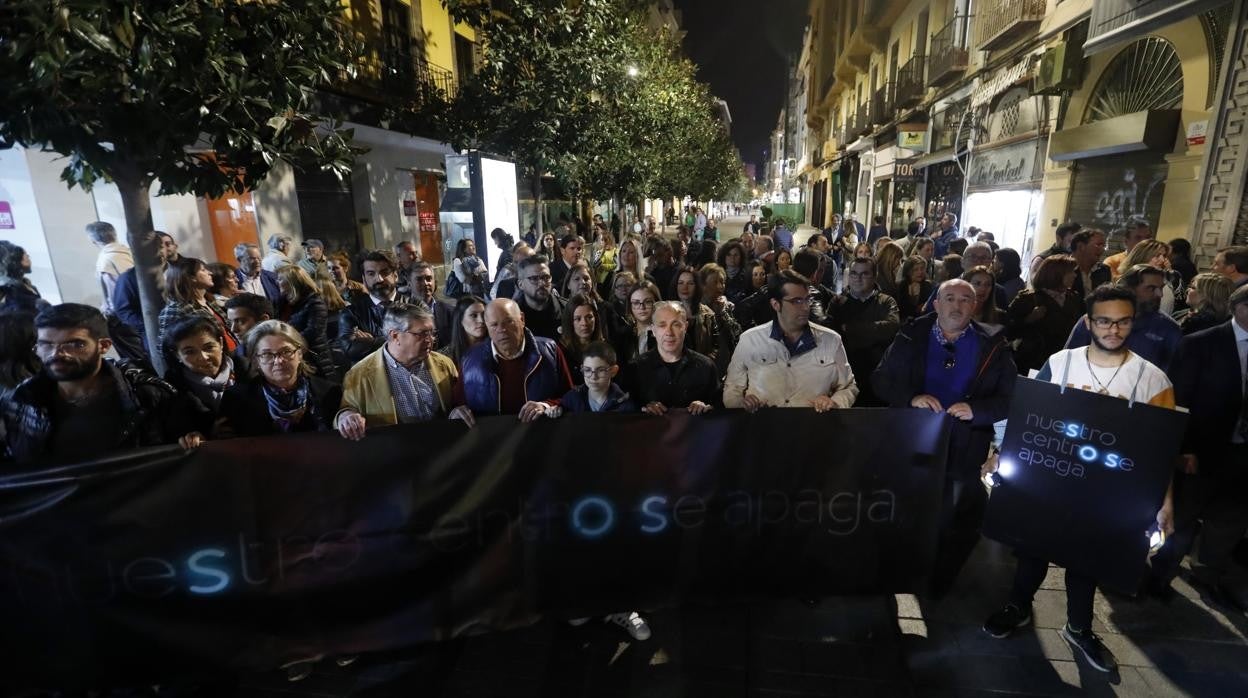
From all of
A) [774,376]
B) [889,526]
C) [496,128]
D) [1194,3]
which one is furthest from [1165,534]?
[496,128]

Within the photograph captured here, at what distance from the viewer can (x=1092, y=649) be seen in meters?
3.03

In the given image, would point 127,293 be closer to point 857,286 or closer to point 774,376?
point 774,376

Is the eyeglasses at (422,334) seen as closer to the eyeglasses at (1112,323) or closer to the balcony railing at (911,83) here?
the eyeglasses at (1112,323)

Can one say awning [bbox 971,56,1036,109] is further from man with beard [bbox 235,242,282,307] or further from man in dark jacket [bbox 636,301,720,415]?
man with beard [bbox 235,242,282,307]

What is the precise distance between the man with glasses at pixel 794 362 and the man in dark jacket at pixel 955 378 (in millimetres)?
271

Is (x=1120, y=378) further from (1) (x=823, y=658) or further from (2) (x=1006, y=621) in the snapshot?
(1) (x=823, y=658)

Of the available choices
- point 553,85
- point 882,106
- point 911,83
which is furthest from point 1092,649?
point 882,106

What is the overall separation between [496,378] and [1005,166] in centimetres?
1522

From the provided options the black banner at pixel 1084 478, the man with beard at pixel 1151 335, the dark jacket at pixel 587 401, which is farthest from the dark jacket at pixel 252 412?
the man with beard at pixel 1151 335

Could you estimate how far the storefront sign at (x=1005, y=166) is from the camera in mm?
12953

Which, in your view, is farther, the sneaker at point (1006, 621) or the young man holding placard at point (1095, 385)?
the sneaker at point (1006, 621)

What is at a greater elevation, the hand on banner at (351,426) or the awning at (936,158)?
the awning at (936,158)

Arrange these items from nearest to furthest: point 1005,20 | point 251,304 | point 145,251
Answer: point 251,304
point 145,251
point 1005,20

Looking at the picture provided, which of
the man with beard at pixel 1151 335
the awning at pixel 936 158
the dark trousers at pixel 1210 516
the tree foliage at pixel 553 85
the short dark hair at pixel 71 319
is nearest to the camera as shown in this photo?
the short dark hair at pixel 71 319
